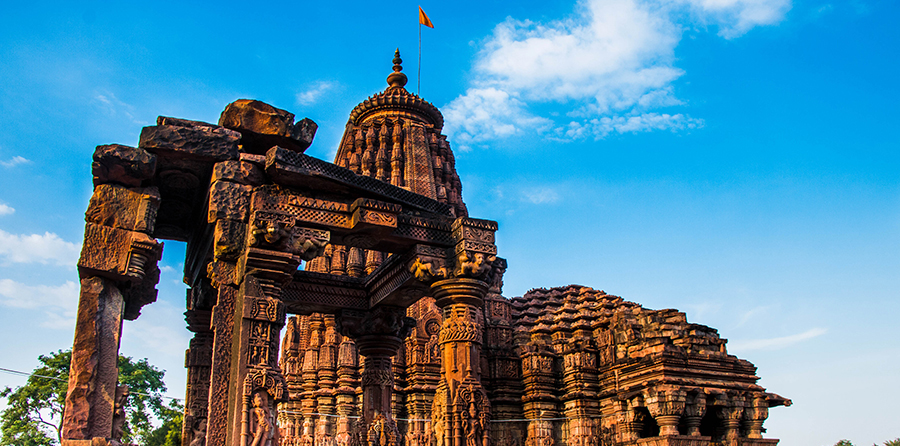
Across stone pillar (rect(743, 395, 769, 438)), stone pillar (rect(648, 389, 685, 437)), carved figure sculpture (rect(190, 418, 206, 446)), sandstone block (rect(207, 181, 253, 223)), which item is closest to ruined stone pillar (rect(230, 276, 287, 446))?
sandstone block (rect(207, 181, 253, 223))

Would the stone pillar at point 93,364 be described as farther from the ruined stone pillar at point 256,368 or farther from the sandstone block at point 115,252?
the ruined stone pillar at point 256,368

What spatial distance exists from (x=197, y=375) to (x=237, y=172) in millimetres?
3887

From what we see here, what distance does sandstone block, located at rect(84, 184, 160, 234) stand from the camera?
8.87 m

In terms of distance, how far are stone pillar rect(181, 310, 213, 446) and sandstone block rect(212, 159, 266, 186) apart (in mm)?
3301

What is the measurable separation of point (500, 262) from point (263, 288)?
3.29 meters

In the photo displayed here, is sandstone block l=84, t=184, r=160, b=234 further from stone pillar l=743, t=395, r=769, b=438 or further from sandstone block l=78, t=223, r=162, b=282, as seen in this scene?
stone pillar l=743, t=395, r=769, b=438

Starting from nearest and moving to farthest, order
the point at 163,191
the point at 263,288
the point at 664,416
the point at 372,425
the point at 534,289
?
1. the point at 263,288
2. the point at 163,191
3. the point at 372,425
4. the point at 664,416
5. the point at 534,289

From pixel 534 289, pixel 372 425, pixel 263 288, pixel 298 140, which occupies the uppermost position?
pixel 534 289

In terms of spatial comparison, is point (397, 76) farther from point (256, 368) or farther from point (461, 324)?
point (256, 368)

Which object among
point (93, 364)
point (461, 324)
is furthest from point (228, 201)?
point (461, 324)

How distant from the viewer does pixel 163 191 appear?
10.3 metres

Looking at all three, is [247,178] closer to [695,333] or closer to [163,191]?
[163,191]

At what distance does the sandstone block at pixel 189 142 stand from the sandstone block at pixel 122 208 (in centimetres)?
61

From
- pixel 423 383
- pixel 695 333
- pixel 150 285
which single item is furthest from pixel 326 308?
pixel 695 333
